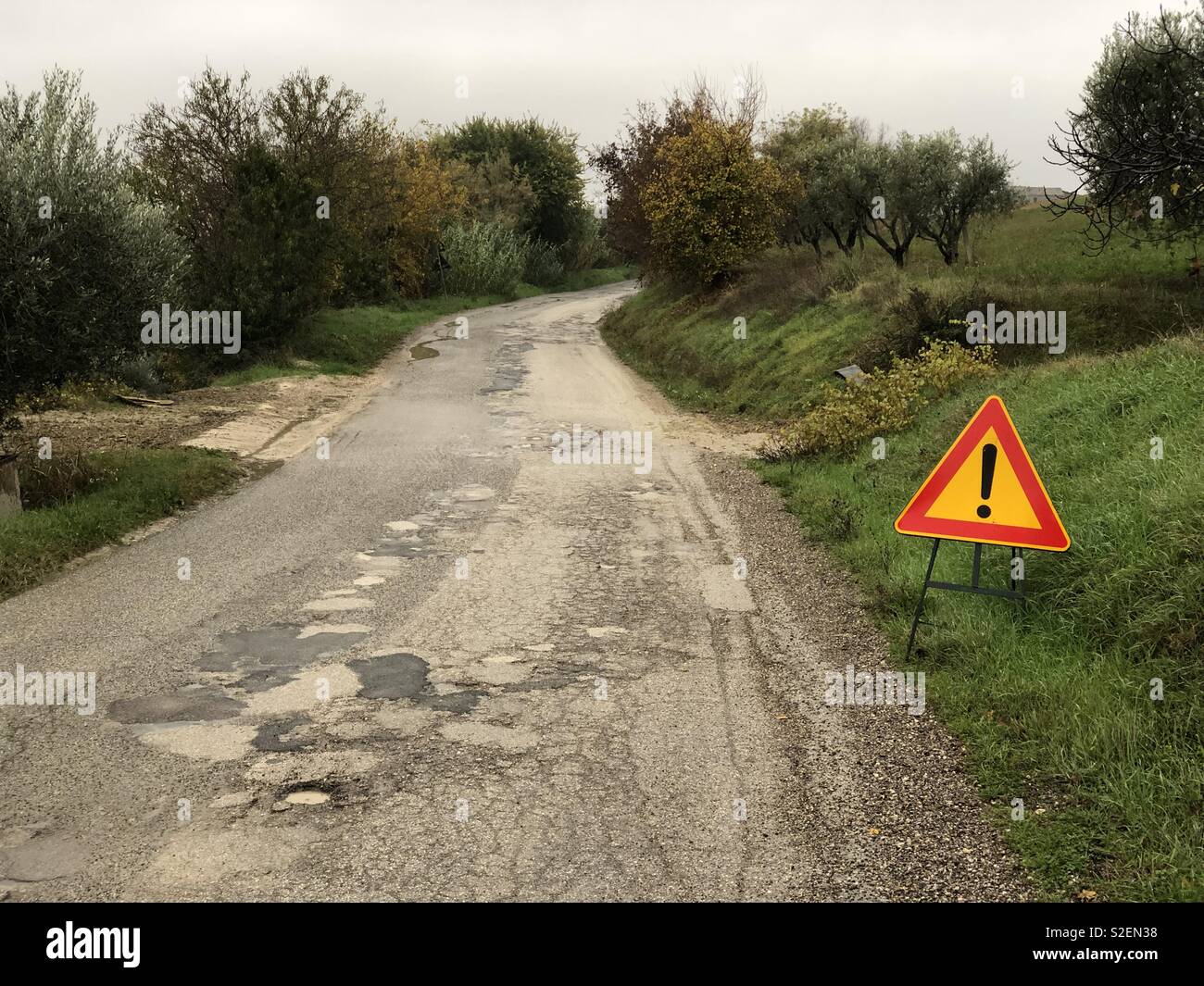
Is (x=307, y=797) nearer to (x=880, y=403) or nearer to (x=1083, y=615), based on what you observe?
(x=1083, y=615)

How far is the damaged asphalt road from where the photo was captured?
412 centimetres

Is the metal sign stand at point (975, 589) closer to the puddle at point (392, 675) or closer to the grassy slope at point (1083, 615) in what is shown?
the grassy slope at point (1083, 615)

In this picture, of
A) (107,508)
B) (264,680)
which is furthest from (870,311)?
(264,680)

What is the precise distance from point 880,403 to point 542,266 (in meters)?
42.2

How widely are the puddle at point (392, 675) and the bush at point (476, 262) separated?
127 feet

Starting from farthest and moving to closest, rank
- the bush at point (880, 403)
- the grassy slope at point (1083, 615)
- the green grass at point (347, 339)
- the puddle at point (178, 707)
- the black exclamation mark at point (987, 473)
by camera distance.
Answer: the green grass at point (347, 339), the bush at point (880, 403), the black exclamation mark at point (987, 473), the puddle at point (178, 707), the grassy slope at point (1083, 615)

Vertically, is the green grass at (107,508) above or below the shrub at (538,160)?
below

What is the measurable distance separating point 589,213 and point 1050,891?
6063cm

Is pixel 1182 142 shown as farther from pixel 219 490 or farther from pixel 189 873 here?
pixel 219 490

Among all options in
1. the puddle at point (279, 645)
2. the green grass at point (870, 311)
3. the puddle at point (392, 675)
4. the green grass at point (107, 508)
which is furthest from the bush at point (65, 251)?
the green grass at point (870, 311)

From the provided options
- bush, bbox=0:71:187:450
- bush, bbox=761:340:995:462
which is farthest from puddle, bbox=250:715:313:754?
bush, bbox=761:340:995:462

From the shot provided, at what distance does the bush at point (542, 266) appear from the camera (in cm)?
5281

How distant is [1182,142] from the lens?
9203mm
